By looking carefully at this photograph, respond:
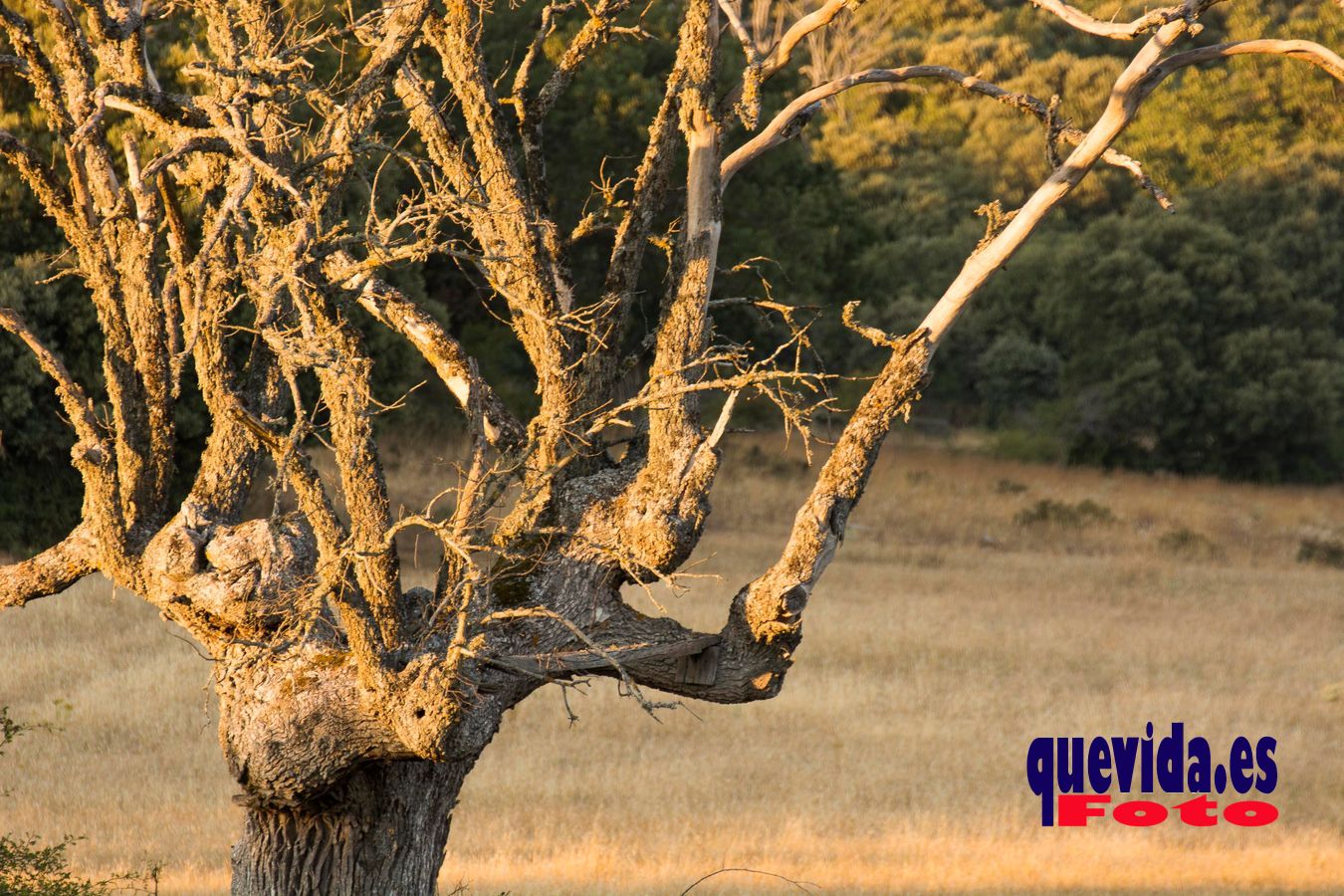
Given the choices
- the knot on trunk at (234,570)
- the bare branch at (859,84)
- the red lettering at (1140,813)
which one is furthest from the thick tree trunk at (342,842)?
the red lettering at (1140,813)

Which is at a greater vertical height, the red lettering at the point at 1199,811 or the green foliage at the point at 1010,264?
the green foliage at the point at 1010,264

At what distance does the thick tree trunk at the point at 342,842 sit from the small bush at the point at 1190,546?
23618 millimetres

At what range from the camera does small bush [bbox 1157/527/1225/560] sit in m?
27.6

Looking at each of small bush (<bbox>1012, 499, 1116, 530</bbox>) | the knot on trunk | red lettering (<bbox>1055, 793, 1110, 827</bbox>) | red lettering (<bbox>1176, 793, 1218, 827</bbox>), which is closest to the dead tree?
the knot on trunk

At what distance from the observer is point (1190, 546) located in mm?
28031

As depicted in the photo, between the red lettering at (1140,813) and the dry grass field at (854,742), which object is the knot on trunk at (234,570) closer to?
the dry grass field at (854,742)

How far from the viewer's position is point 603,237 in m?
28.5

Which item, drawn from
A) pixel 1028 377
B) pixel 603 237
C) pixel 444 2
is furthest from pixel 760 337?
pixel 444 2

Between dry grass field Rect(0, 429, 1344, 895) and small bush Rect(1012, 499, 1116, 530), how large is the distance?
3.66 m

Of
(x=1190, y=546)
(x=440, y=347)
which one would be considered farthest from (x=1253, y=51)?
(x=1190, y=546)

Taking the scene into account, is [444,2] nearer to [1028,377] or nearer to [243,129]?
[243,129]

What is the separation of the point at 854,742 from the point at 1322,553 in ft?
54.4

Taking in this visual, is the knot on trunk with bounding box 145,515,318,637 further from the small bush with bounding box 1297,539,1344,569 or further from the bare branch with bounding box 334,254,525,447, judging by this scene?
the small bush with bounding box 1297,539,1344,569

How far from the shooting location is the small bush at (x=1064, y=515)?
29.4 metres
